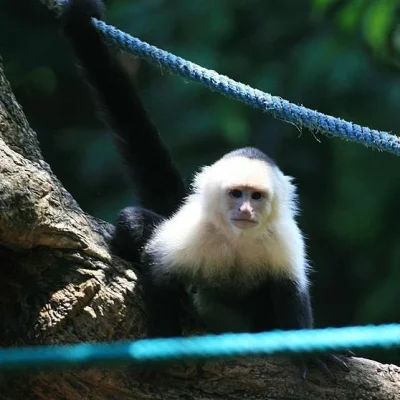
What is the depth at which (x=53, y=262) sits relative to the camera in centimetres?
174

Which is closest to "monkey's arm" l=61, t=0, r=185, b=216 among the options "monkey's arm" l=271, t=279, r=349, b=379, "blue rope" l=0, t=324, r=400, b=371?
"monkey's arm" l=271, t=279, r=349, b=379

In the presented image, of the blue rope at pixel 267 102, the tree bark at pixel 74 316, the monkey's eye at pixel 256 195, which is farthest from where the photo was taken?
the monkey's eye at pixel 256 195

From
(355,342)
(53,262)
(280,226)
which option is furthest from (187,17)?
(355,342)

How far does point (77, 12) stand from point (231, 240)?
716mm

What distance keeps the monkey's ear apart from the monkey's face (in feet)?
1.94

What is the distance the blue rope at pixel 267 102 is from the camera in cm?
178

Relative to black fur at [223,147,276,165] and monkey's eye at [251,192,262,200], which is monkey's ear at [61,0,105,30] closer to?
black fur at [223,147,276,165]

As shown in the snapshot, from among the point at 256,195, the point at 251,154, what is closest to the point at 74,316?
the point at 256,195

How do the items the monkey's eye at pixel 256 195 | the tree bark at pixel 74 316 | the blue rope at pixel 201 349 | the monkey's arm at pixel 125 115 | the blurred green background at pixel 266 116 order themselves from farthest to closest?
the blurred green background at pixel 266 116 < the monkey's arm at pixel 125 115 < the monkey's eye at pixel 256 195 < the tree bark at pixel 74 316 < the blue rope at pixel 201 349

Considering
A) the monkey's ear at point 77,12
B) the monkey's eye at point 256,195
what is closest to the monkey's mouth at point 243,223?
the monkey's eye at point 256,195

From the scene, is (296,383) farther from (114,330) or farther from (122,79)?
(122,79)

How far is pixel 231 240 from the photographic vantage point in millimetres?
2041

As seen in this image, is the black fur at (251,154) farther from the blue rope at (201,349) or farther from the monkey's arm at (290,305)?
the blue rope at (201,349)

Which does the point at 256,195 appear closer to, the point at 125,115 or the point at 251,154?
the point at 251,154
